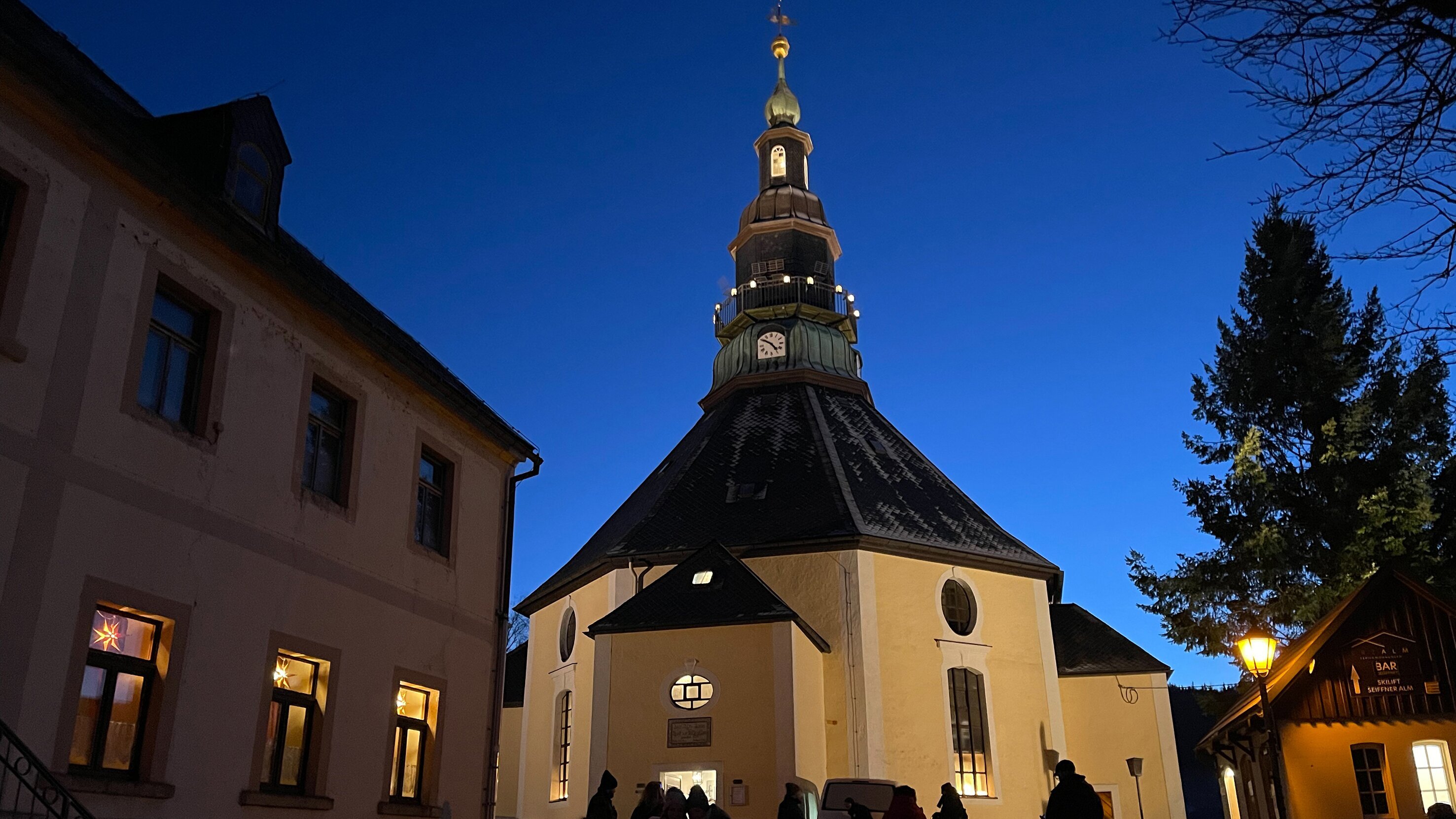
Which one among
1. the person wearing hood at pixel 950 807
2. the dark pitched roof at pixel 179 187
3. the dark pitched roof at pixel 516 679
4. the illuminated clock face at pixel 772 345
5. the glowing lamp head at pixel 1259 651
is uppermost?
the illuminated clock face at pixel 772 345

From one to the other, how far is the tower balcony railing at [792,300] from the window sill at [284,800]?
25.1 m

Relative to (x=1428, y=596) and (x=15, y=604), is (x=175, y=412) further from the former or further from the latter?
(x=1428, y=596)

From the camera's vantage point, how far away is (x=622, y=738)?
788 inches

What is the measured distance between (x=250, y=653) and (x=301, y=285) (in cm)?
363

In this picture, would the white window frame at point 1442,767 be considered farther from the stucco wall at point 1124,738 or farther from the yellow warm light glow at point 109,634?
the yellow warm light glow at point 109,634

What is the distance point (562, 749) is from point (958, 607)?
9.23 m

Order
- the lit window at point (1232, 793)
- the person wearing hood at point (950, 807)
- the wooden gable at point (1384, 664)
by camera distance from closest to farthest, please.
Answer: the person wearing hood at point (950, 807)
the wooden gable at point (1384, 664)
the lit window at point (1232, 793)

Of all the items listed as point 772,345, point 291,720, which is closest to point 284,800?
point 291,720

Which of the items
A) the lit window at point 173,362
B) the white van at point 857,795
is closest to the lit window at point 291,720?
the lit window at point 173,362

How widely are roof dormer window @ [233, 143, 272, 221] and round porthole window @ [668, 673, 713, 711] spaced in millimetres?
11704

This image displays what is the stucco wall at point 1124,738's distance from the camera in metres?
25.3

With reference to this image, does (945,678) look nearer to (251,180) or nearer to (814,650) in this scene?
(814,650)

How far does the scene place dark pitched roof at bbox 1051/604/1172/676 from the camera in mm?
26094

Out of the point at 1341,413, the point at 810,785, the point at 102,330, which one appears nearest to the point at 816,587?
the point at 810,785
